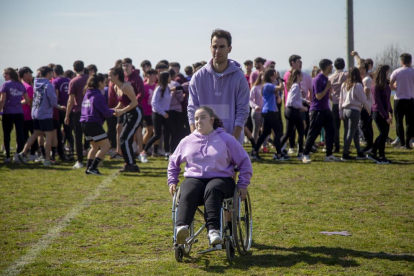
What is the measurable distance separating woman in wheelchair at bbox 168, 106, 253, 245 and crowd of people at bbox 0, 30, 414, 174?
589 cm

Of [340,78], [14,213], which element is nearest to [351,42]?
[340,78]

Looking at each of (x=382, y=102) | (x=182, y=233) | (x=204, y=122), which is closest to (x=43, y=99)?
(x=382, y=102)

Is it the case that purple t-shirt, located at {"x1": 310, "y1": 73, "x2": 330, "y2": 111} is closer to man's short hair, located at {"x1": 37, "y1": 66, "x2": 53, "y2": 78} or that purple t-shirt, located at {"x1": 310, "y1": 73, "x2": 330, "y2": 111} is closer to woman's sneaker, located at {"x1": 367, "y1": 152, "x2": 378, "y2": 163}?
woman's sneaker, located at {"x1": 367, "y1": 152, "x2": 378, "y2": 163}

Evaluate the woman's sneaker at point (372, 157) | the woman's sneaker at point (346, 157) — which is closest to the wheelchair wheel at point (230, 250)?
the woman's sneaker at point (372, 157)

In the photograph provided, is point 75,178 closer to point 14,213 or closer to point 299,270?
point 14,213

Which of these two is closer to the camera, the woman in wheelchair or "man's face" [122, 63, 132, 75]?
the woman in wheelchair

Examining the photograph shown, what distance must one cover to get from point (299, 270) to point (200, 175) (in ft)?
4.28

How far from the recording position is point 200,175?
577 cm

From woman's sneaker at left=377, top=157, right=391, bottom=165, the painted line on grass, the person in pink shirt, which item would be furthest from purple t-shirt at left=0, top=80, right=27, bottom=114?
woman's sneaker at left=377, top=157, right=391, bottom=165

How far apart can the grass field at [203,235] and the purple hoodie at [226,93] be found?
55.4 inches

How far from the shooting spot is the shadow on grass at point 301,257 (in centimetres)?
551

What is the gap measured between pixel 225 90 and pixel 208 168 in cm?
98

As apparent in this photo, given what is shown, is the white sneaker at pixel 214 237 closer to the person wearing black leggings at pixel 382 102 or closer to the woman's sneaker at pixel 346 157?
the person wearing black leggings at pixel 382 102

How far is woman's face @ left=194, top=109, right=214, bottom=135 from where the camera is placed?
5832mm
